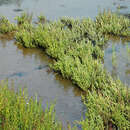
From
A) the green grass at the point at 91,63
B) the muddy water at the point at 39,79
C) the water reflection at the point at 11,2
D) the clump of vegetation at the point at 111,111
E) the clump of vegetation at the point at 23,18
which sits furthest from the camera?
the water reflection at the point at 11,2

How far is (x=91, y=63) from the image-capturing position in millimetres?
5250

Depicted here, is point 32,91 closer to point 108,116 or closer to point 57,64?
point 57,64

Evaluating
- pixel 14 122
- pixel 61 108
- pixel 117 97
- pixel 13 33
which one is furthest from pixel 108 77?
pixel 13 33

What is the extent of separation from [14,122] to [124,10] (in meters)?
8.27

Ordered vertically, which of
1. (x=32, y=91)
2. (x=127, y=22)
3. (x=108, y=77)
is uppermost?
(x=127, y=22)

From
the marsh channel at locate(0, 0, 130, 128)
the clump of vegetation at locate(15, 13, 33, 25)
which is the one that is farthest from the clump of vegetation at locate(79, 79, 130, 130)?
the clump of vegetation at locate(15, 13, 33, 25)

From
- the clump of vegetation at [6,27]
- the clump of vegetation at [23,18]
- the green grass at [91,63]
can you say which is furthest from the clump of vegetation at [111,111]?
the clump of vegetation at [23,18]

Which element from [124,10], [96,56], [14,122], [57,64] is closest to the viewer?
[14,122]

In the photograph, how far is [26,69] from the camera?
232 inches

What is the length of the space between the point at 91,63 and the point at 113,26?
276 cm

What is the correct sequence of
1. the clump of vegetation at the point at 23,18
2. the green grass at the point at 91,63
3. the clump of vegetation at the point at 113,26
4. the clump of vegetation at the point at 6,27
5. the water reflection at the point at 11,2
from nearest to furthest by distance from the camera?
the green grass at the point at 91,63 → the clump of vegetation at the point at 113,26 → the clump of vegetation at the point at 6,27 → the clump of vegetation at the point at 23,18 → the water reflection at the point at 11,2

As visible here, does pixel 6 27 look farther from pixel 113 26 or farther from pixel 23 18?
pixel 113 26

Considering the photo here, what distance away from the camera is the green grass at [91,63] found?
3.64 m

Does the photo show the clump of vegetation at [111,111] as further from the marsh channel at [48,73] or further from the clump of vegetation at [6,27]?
the clump of vegetation at [6,27]
